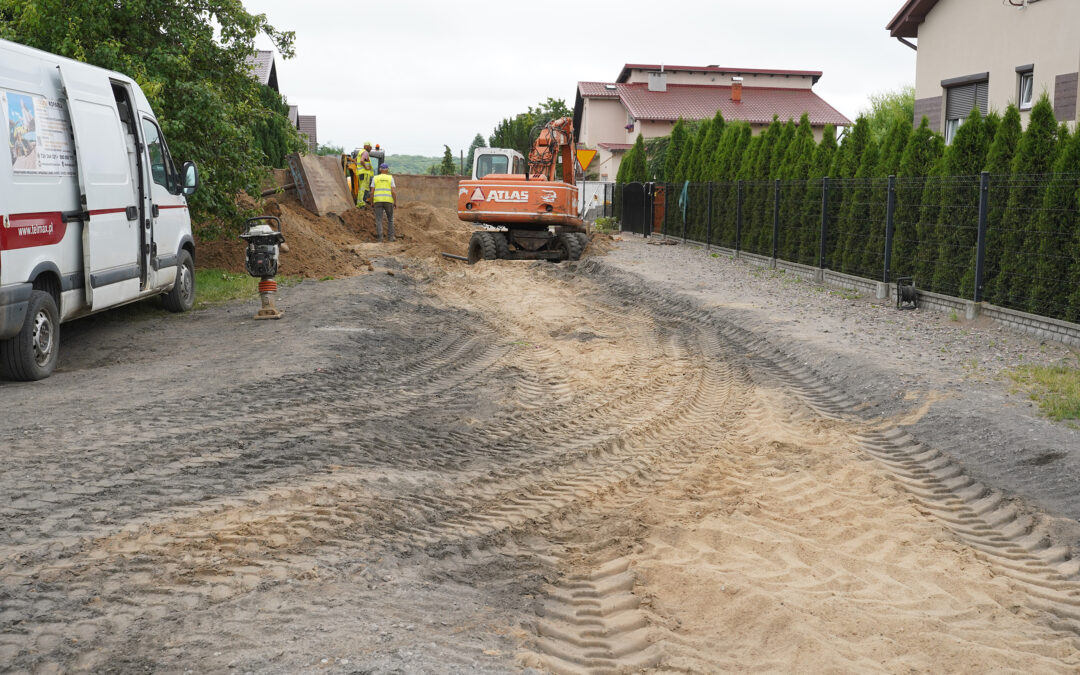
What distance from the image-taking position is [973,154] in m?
13.4

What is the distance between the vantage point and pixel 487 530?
5.34 meters

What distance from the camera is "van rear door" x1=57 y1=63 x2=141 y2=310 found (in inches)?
358

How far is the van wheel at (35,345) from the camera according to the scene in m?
8.05

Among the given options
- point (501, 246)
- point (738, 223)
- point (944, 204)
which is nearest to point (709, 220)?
point (738, 223)

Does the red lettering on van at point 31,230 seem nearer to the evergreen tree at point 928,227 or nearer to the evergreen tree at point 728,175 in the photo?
the evergreen tree at point 928,227

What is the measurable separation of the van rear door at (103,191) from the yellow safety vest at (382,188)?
44.5 ft

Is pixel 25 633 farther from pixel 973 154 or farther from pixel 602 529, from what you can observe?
pixel 973 154

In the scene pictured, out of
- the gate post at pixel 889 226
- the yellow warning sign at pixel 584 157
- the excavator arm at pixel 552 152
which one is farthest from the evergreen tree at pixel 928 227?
the yellow warning sign at pixel 584 157

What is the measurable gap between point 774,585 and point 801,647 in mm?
676

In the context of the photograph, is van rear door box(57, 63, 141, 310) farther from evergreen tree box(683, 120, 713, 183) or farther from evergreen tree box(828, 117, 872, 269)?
evergreen tree box(683, 120, 713, 183)

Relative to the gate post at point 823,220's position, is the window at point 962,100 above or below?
above

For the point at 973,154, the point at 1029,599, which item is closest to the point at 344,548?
the point at 1029,599

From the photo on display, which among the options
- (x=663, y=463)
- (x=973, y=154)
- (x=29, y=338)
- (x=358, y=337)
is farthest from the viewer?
(x=973, y=154)

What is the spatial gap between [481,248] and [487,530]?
16744 millimetres
